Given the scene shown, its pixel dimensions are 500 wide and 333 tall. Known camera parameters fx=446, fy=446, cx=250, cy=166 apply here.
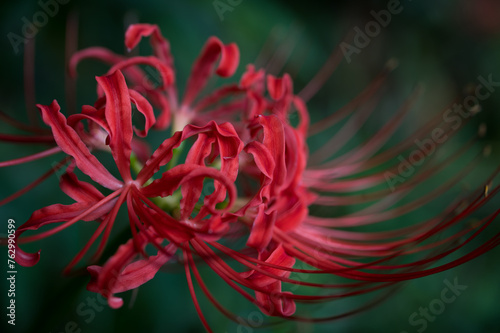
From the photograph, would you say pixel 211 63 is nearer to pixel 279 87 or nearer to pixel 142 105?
pixel 279 87

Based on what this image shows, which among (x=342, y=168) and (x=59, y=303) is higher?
(x=342, y=168)

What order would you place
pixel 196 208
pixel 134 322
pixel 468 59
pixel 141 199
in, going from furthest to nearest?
pixel 468 59
pixel 134 322
pixel 196 208
pixel 141 199

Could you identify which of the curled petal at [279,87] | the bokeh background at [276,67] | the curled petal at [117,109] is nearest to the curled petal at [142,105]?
the curled petal at [117,109]

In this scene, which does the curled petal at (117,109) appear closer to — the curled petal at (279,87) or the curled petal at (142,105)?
the curled petal at (142,105)

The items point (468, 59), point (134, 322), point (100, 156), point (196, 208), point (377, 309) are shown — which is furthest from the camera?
point (468, 59)

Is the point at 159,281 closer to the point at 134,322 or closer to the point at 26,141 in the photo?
the point at 134,322

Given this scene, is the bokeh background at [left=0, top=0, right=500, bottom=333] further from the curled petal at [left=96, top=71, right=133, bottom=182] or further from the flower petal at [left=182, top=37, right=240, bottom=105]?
the flower petal at [left=182, top=37, right=240, bottom=105]

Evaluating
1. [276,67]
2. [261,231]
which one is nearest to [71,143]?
[261,231]

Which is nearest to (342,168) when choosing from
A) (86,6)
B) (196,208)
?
(196,208)
